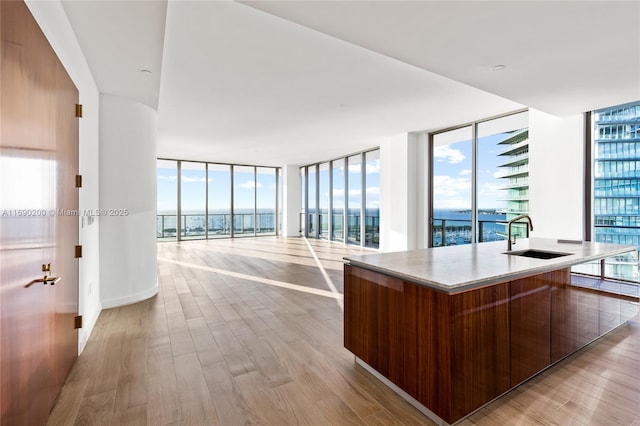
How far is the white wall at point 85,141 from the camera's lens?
2.05 meters

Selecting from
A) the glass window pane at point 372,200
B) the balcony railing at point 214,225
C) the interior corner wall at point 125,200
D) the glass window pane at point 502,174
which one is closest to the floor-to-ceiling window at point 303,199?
the balcony railing at point 214,225

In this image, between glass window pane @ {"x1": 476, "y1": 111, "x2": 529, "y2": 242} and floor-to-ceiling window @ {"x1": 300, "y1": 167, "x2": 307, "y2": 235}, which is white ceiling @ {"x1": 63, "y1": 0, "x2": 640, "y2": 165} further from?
floor-to-ceiling window @ {"x1": 300, "y1": 167, "x2": 307, "y2": 235}

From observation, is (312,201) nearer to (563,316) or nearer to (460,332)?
(563,316)

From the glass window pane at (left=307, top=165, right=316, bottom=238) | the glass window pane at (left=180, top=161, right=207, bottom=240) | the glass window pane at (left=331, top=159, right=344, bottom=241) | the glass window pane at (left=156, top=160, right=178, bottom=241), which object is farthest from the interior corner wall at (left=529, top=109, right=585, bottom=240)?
the glass window pane at (left=156, top=160, right=178, bottom=241)

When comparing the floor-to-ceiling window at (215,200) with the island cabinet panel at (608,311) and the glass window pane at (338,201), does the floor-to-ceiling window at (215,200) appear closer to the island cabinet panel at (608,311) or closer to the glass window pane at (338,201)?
the glass window pane at (338,201)

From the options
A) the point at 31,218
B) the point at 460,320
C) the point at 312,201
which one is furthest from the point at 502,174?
the point at 312,201

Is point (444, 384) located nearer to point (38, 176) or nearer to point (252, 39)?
point (38, 176)

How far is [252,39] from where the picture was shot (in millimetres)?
3010

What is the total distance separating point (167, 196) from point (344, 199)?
6.08m

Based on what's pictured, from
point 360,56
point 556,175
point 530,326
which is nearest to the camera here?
point 530,326

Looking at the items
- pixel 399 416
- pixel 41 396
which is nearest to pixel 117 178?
pixel 41 396

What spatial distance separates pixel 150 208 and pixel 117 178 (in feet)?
2.02

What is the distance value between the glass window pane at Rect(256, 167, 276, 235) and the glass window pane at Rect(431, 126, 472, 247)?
7.20m

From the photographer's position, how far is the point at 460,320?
1697 mm
